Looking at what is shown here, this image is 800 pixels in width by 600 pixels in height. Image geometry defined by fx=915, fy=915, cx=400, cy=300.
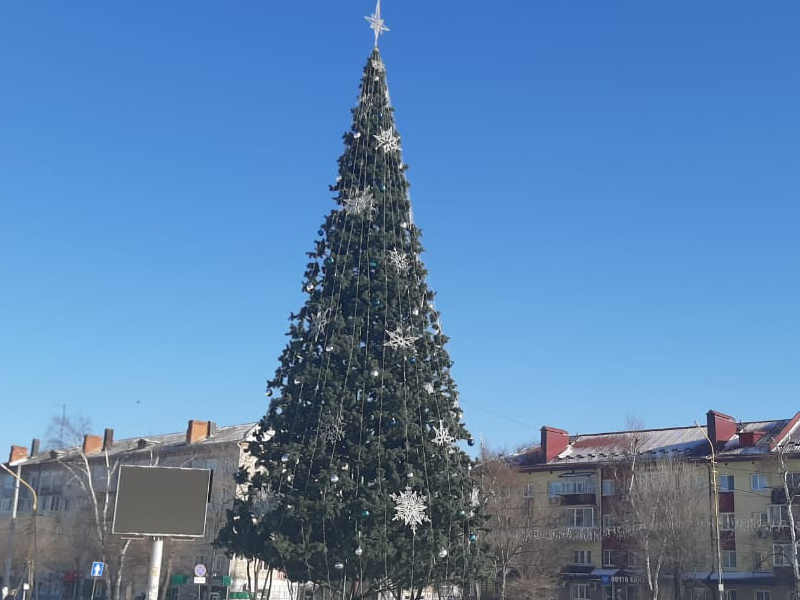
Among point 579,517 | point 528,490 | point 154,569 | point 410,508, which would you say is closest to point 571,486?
point 579,517

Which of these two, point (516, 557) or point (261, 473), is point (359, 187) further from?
point (516, 557)

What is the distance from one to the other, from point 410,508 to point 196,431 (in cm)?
5316

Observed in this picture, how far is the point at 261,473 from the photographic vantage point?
952 inches

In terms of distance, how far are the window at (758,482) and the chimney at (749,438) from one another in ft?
8.69

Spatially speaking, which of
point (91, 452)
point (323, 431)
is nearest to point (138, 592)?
point (91, 452)

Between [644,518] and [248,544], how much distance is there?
36092 millimetres

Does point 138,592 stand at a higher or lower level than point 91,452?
lower

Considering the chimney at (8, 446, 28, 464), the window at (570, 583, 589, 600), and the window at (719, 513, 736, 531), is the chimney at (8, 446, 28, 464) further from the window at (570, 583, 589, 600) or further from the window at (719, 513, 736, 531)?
the window at (719, 513, 736, 531)

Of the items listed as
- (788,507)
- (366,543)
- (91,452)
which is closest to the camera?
(366,543)

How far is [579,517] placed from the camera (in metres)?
65.0

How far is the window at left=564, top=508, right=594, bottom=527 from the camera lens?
64.3 metres

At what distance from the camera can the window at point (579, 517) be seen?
6431cm

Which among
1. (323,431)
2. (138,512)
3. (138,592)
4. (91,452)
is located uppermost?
(91,452)

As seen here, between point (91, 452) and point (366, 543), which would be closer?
point (366, 543)
